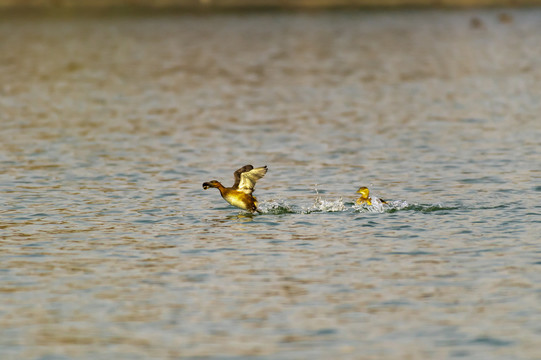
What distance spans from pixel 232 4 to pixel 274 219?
435 ft

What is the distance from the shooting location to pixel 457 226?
65.0ft

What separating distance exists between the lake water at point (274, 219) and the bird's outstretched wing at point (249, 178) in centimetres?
66

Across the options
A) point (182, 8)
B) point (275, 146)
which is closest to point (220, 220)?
point (275, 146)

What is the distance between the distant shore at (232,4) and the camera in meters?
142

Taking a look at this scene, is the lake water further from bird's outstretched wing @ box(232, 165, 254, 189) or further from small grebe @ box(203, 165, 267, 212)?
bird's outstretched wing @ box(232, 165, 254, 189)

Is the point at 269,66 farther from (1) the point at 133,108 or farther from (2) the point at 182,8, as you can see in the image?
(2) the point at 182,8

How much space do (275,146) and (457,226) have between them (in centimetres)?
1221

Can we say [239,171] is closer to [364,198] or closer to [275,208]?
[275,208]

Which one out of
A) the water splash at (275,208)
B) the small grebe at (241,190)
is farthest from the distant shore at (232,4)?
the small grebe at (241,190)

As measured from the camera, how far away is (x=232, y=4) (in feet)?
495

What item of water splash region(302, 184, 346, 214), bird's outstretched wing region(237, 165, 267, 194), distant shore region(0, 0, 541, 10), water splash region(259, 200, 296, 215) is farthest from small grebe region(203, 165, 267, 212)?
distant shore region(0, 0, 541, 10)

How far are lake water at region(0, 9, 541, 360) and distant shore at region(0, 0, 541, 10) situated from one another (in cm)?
9040

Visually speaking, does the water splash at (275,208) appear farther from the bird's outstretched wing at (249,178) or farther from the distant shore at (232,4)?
the distant shore at (232,4)

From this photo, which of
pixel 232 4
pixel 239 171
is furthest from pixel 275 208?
pixel 232 4
